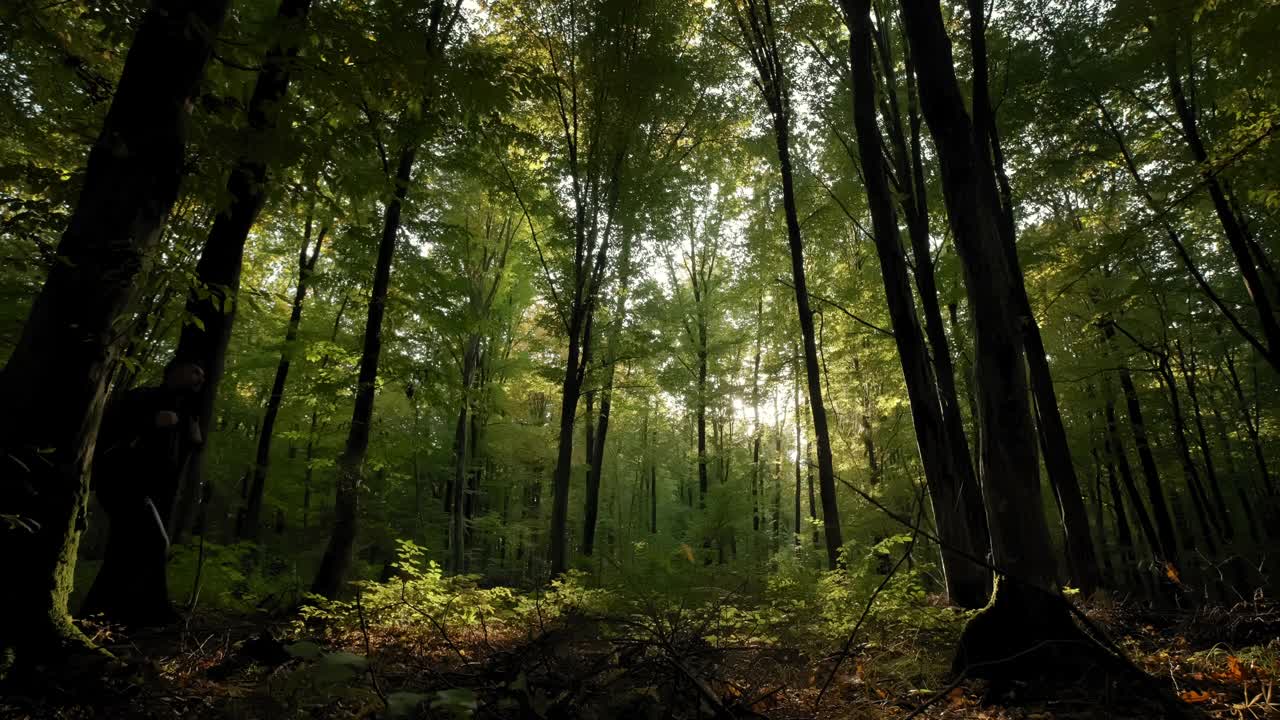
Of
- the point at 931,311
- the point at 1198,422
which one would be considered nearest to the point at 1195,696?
the point at 931,311

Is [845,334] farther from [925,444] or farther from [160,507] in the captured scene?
[160,507]

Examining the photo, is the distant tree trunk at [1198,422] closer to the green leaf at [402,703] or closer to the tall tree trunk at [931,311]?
the tall tree trunk at [931,311]

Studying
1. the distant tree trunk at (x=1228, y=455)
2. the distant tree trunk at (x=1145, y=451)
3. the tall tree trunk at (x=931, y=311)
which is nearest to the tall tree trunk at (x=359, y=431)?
the tall tree trunk at (x=931, y=311)

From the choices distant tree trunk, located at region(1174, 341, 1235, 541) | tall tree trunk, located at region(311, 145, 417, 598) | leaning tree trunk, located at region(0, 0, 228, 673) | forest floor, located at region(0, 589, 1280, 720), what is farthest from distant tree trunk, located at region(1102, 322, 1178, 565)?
leaning tree trunk, located at region(0, 0, 228, 673)

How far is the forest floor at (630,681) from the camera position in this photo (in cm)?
215

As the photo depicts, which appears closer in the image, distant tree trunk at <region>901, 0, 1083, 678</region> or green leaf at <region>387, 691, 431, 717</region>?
green leaf at <region>387, 691, 431, 717</region>

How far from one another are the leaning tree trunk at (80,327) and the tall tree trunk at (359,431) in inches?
172

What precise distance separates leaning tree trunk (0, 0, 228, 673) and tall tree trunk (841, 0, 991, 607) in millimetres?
5809

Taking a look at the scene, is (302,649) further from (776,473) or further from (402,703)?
(776,473)

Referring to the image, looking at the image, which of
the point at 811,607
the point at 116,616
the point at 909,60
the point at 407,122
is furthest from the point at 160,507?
the point at 909,60

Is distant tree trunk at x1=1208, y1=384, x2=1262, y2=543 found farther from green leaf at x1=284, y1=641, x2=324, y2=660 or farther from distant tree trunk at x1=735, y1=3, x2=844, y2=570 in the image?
green leaf at x1=284, y1=641, x2=324, y2=660

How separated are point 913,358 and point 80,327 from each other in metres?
6.27

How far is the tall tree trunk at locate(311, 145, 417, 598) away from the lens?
7.17 metres

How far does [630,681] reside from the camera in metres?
2.75
